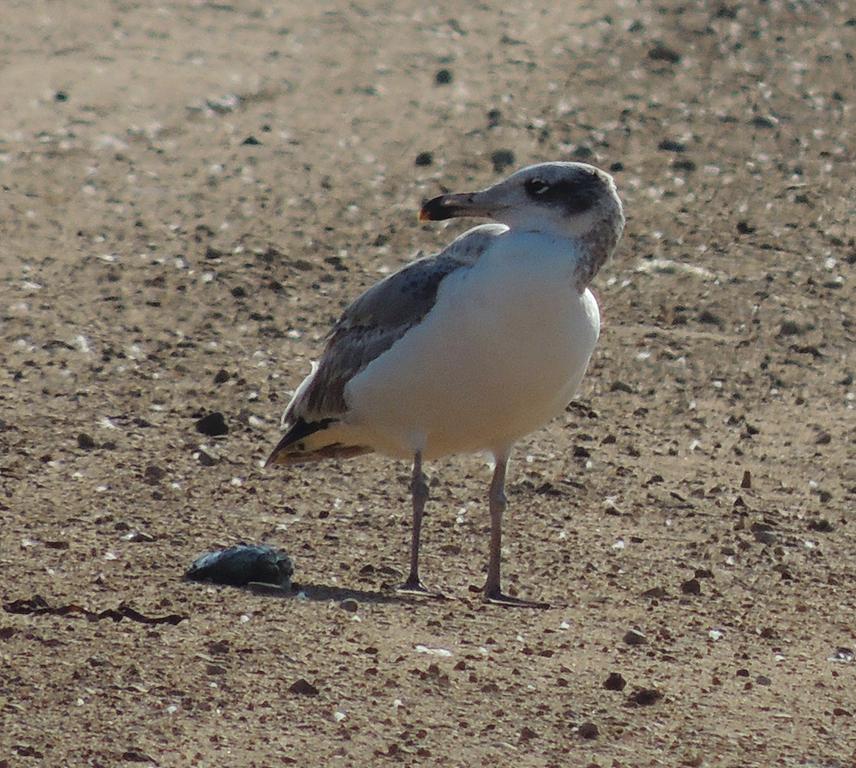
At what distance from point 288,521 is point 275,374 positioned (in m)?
2.25

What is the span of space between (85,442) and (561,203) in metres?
2.66

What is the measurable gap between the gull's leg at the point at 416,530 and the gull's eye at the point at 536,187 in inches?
43.0

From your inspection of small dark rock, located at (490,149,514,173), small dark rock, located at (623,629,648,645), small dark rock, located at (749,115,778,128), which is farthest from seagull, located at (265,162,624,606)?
small dark rock, located at (749,115,778,128)

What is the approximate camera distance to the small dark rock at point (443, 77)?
53.5 ft

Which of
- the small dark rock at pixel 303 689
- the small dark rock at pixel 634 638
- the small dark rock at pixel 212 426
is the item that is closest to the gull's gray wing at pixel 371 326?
the small dark rock at pixel 212 426

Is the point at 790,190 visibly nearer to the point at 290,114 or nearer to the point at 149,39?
the point at 290,114

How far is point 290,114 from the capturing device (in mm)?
15547

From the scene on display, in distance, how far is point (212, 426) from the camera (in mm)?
10070

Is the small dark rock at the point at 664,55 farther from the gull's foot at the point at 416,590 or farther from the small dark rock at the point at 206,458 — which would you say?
the gull's foot at the point at 416,590

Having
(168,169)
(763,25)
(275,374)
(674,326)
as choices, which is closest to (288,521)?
(275,374)

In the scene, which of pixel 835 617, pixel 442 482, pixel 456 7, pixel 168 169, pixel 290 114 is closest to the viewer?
pixel 835 617

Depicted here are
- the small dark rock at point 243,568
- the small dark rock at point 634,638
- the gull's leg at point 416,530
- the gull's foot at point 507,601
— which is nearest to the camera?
the small dark rock at point 634,638

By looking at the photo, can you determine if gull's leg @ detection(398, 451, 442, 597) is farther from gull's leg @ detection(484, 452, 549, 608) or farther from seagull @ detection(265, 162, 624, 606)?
gull's leg @ detection(484, 452, 549, 608)

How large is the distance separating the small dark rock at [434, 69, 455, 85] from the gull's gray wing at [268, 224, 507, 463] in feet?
24.7
